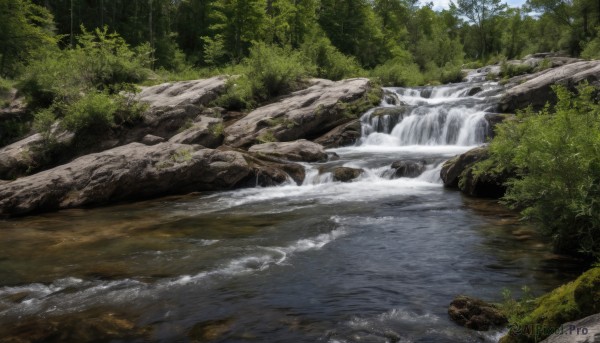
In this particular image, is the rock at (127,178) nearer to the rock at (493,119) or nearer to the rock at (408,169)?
the rock at (408,169)

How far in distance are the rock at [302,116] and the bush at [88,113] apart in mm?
5686

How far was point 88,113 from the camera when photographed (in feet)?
66.6

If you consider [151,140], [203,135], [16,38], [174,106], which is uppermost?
[16,38]

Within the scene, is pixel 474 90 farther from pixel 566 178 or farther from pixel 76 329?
pixel 76 329

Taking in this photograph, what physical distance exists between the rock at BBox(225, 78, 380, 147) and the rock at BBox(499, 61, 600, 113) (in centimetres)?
719

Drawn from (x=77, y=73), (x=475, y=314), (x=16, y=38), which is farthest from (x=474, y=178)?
(x=16, y=38)

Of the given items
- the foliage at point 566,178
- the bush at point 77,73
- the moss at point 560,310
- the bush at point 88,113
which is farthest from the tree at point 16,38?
the moss at point 560,310

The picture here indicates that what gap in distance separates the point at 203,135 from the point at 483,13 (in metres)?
58.5

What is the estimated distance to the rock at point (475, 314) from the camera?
585 centimetres

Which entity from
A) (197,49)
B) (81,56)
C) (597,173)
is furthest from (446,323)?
(197,49)

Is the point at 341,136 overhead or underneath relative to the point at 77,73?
underneath

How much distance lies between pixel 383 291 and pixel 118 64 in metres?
24.7

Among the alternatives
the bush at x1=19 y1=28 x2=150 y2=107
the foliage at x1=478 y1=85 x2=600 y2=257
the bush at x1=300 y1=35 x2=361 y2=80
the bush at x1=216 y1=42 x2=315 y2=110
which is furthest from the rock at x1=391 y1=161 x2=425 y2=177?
the bush at x1=300 y1=35 x2=361 y2=80

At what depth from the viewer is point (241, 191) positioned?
55.4ft
